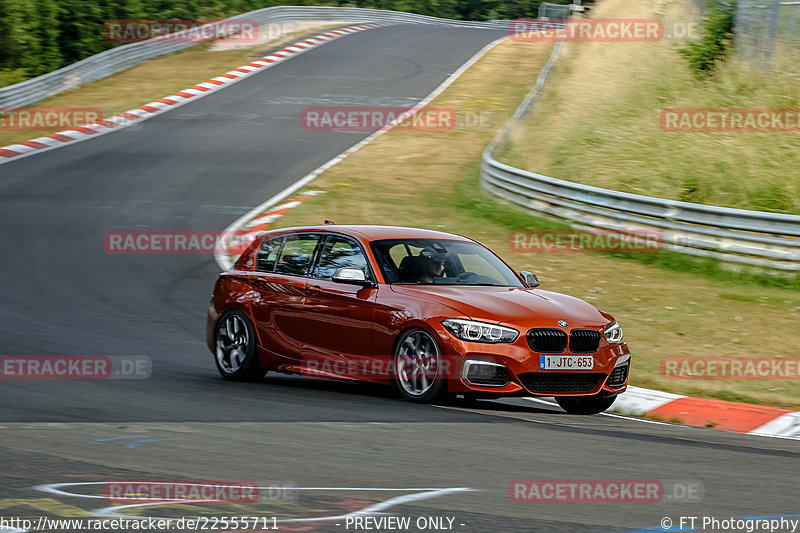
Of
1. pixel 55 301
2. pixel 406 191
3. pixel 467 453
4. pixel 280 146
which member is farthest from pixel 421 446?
pixel 280 146

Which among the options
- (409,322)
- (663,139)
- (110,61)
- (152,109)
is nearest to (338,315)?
(409,322)

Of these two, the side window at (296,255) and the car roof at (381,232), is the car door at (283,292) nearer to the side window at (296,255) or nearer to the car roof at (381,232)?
the side window at (296,255)

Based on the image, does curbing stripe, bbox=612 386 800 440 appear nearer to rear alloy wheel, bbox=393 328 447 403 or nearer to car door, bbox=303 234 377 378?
rear alloy wheel, bbox=393 328 447 403

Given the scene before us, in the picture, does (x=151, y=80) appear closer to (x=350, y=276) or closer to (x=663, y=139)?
(x=663, y=139)

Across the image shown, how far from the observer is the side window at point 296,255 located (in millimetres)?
10734

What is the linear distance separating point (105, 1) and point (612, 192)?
2854 centimetres

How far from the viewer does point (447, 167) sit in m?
27.2

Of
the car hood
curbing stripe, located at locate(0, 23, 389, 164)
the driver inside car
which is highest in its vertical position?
the driver inside car

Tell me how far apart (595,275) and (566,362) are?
26.2 feet

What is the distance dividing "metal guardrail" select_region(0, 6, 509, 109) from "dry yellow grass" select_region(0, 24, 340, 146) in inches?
10.7

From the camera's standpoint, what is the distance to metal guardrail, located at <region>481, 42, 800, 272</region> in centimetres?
1695

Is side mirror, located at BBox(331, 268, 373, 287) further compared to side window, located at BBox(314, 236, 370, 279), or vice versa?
side window, located at BBox(314, 236, 370, 279)

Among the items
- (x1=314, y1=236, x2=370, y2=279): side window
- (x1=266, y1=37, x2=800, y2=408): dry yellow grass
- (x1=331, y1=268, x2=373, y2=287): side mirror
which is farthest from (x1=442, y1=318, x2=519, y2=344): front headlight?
(x1=266, y1=37, x2=800, y2=408): dry yellow grass

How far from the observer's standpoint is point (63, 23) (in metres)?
41.2
